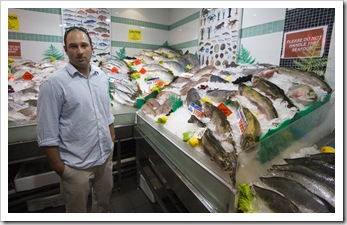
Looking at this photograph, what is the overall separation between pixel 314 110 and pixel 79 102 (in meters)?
2.16

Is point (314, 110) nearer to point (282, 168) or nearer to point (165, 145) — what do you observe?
point (282, 168)

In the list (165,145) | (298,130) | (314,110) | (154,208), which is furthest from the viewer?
(154,208)

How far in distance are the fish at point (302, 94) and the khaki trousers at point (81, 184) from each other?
6.97ft

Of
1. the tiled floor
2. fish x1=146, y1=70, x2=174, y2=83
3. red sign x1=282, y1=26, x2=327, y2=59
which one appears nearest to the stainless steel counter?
the tiled floor

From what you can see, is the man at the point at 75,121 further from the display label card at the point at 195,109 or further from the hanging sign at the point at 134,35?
the hanging sign at the point at 134,35

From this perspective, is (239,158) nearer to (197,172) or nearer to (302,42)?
(197,172)

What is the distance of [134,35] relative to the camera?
19.9ft

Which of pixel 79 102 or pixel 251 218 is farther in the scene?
pixel 79 102

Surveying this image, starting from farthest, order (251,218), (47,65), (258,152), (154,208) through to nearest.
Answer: (47,65), (154,208), (258,152), (251,218)

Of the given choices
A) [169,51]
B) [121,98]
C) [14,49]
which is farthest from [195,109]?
[14,49]

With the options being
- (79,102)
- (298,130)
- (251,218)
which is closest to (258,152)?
(251,218)

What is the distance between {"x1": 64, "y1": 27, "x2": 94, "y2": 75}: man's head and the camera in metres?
1.54

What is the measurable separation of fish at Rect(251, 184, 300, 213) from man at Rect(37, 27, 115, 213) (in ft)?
4.73

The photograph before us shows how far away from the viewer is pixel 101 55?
5594 mm
